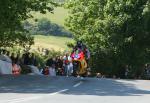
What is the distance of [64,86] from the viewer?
21.4 metres

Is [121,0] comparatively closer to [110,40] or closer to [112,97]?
[110,40]

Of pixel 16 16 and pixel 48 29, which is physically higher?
pixel 16 16

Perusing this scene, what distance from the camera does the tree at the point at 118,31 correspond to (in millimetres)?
49625

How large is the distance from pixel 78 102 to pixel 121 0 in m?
34.8

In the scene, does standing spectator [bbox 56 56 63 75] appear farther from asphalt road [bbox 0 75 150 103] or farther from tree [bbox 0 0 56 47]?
asphalt road [bbox 0 75 150 103]

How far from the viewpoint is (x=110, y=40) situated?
5025cm

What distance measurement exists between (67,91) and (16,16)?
15.2m

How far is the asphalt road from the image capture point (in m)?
16.7

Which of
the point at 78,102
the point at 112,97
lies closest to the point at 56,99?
the point at 78,102

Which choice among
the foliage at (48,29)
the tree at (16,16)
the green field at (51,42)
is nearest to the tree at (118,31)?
the tree at (16,16)

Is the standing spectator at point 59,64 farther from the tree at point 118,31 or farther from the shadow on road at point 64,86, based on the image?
the tree at point 118,31

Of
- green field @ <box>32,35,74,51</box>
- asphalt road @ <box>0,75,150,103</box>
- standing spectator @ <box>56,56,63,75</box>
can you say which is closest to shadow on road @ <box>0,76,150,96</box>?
asphalt road @ <box>0,75,150,103</box>

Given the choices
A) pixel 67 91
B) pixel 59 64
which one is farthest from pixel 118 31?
pixel 67 91

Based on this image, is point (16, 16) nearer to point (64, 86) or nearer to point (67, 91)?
point (64, 86)
